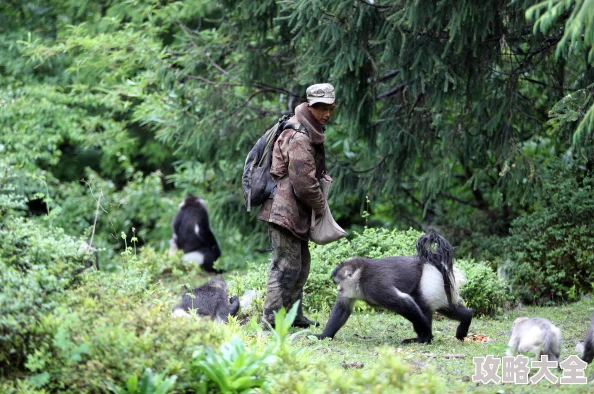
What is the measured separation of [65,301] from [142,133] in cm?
1642

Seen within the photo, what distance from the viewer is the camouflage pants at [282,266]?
8.57 meters

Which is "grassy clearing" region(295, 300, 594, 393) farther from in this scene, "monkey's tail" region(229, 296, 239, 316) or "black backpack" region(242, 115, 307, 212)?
"black backpack" region(242, 115, 307, 212)

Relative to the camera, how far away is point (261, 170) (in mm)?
8633

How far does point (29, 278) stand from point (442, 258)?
169 inches

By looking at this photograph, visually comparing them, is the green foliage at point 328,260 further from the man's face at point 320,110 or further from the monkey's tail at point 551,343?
the monkey's tail at point 551,343

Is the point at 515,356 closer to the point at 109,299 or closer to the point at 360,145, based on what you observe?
the point at 109,299

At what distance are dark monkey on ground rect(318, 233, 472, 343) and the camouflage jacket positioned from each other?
27.0 inches

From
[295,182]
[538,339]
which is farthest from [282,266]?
[538,339]

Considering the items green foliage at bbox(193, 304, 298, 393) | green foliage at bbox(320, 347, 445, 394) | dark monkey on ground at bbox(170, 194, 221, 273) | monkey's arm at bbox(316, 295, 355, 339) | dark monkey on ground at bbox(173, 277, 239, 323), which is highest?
green foliage at bbox(320, 347, 445, 394)

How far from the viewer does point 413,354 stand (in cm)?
749

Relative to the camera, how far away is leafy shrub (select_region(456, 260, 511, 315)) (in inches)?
406

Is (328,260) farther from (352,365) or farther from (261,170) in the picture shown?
(352,365)

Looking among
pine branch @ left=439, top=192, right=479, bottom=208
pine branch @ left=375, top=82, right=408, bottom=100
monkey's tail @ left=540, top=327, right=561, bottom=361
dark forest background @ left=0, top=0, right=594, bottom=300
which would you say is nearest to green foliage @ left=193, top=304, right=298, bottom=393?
dark forest background @ left=0, top=0, right=594, bottom=300

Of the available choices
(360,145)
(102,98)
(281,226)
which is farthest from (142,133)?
(281,226)
